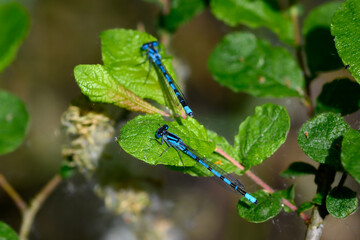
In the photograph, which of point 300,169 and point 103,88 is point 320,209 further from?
point 103,88

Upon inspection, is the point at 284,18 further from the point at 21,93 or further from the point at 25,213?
the point at 21,93

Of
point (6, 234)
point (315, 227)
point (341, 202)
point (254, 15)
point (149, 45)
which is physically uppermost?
point (254, 15)

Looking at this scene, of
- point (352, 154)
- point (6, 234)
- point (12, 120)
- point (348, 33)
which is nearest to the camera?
point (352, 154)

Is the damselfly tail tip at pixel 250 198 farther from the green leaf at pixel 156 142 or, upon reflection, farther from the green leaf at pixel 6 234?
the green leaf at pixel 6 234

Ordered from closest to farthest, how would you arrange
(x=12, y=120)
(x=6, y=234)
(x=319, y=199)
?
(x=319, y=199) < (x=6, y=234) < (x=12, y=120)

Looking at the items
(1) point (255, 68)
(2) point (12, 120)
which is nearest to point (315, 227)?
(1) point (255, 68)

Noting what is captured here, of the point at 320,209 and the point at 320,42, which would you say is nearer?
the point at 320,209

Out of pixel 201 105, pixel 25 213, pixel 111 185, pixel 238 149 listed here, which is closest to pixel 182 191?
pixel 201 105
